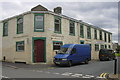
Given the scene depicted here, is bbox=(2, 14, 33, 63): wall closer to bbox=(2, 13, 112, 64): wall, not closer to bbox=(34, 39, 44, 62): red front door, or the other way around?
bbox=(2, 13, 112, 64): wall

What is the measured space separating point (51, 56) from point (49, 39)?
7.01 ft

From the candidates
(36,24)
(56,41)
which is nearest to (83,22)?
(56,41)

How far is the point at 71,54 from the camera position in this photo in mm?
15672

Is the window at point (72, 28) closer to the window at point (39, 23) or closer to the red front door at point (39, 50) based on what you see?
the window at point (39, 23)

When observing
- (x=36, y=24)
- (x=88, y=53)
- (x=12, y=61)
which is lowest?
(x=12, y=61)

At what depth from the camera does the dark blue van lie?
49.0 feet

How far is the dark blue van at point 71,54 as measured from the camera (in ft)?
49.0

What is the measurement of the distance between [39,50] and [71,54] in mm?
4475

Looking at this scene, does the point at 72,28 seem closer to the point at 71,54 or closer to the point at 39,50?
the point at 39,50

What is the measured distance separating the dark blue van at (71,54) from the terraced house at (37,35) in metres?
2.81

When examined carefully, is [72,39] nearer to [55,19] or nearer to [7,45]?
[55,19]

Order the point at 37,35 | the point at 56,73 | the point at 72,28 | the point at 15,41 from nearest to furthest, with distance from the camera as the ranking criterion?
the point at 56,73, the point at 37,35, the point at 15,41, the point at 72,28

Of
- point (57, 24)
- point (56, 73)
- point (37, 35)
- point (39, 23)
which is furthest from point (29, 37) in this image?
point (56, 73)

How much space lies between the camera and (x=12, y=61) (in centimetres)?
2059
